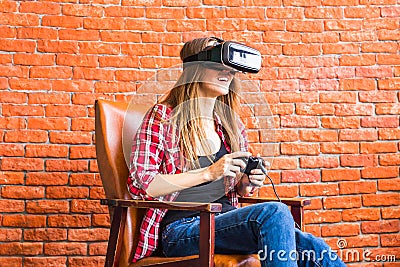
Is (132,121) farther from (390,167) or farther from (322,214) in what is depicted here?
(390,167)

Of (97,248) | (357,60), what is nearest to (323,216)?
(357,60)

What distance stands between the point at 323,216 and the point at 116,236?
116 cm

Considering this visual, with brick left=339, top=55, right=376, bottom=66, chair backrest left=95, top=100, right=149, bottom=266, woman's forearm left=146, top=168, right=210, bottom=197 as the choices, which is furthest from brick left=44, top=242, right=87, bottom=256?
brick left=339, top=55, right=376, bottom=66

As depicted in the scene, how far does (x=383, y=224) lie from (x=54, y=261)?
1483mm

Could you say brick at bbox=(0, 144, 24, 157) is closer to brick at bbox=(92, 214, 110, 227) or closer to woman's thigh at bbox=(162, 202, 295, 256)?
brick at bbox=(92, 214, 110, 227)

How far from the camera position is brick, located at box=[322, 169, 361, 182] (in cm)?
256

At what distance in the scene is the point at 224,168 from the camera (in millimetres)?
1590

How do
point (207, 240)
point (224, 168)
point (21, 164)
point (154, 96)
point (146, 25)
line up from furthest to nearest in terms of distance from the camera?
point (146, 25)
point (21, 164)
point (154, 96)
point (224, 168)
point (207, 240)

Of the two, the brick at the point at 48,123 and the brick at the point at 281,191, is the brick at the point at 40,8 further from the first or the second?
the brick at the point at 281,191

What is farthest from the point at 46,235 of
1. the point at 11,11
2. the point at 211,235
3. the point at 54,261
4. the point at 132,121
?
the point at 211,235

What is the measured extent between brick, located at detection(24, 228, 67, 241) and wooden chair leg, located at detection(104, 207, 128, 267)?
703mm

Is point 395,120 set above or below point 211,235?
above

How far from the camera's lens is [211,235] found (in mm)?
1437

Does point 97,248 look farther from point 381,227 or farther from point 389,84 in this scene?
point 389,84
